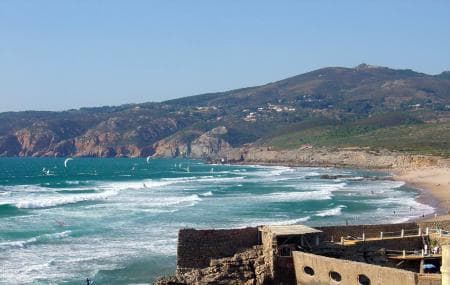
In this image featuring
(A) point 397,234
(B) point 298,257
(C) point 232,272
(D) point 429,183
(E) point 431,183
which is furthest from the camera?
(D) point 429,183

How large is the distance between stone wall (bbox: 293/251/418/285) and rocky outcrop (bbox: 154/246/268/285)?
103 cm

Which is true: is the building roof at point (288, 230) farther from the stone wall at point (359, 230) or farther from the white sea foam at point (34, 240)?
the white sea foam at point (34, 240)

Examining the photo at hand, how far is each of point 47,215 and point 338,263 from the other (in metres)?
34.2

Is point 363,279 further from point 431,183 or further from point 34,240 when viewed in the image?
point 431,183

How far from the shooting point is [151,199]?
60.3 meters

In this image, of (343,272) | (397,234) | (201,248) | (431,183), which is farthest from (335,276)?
(431,183)

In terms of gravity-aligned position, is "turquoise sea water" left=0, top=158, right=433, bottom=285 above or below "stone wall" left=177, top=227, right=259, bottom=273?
below

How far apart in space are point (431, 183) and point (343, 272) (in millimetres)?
59688

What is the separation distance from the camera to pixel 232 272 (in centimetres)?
1903

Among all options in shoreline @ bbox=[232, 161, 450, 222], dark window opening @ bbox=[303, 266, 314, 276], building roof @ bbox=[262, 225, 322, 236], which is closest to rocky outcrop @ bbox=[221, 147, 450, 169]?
shoreline @ bbox=[232, 161, 450, 222]

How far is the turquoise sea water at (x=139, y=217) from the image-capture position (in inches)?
1159

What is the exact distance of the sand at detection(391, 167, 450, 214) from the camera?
55803mm

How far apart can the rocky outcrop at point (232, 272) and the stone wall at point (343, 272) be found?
103 cm

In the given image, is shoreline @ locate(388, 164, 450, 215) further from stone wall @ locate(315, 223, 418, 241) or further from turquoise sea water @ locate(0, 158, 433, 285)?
stone wall @ locate(315, 223, 418, 241)
